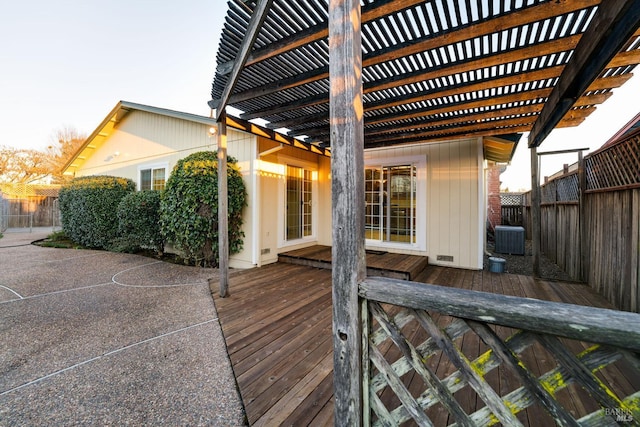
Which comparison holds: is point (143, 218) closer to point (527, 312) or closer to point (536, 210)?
point (527, 312)

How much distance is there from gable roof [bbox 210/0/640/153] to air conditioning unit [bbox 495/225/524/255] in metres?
3.62

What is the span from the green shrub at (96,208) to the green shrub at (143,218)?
1127mm

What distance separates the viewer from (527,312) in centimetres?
83

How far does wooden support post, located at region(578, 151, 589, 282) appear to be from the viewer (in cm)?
399

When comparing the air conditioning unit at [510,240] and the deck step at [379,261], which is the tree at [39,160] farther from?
the air conditioning unit at [510,240]

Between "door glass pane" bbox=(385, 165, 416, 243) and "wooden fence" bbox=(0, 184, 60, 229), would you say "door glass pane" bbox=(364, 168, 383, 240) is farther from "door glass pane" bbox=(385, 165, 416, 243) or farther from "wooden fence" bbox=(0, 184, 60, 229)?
"wooden fence" bbox=(0, 184, 60, 229)

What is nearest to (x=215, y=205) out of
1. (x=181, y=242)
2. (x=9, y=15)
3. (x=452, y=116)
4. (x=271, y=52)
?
(x=181, y=242)

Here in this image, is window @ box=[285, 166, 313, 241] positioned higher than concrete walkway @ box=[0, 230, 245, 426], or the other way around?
window @ box=[285, 166, 313, 241]

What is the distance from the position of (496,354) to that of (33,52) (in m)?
13.2

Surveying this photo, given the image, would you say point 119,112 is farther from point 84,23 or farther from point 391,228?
point 391,228

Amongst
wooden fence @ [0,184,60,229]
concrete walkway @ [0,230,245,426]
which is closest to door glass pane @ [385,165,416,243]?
concrete walkway @ [0,230,245,426]

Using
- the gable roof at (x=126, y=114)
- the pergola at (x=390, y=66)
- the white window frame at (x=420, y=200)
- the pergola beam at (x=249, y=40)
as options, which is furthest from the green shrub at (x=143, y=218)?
the white window frame at (x=420, y=200)

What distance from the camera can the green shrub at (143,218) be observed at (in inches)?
243

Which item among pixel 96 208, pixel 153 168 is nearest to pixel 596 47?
pixel 153 168
